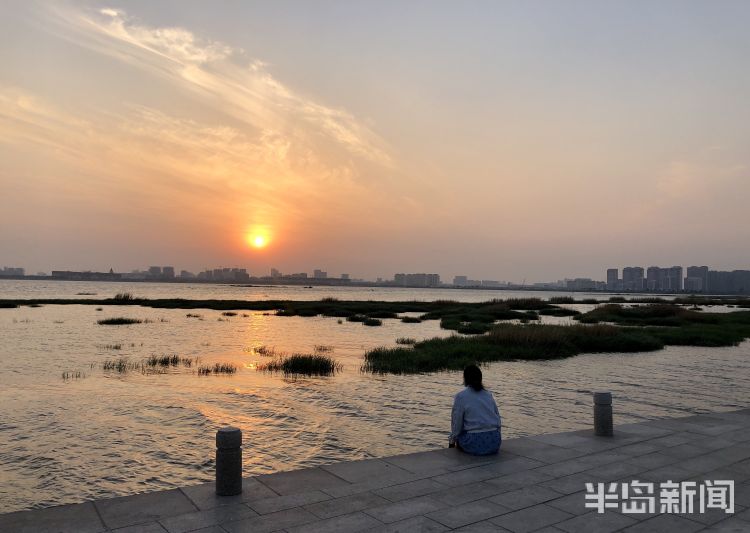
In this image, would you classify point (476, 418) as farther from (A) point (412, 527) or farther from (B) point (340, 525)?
(B) point (340, 525)

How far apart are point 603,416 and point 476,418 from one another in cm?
350

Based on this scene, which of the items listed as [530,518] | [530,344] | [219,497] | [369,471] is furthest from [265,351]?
[530,518]

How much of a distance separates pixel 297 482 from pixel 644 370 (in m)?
24.4

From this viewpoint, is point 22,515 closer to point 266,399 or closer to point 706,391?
point 266,399

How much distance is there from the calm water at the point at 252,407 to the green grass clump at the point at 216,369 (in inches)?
21.1

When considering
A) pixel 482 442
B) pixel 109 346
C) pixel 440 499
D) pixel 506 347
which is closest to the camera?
pixel 440 499

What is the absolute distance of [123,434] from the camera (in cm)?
1521

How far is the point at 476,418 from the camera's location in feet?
32.9

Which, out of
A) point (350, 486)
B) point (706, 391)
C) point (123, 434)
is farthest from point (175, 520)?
point (706, 391)

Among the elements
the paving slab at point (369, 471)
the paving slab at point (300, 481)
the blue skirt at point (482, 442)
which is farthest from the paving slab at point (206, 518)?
the blue skirt at point (482, 442)

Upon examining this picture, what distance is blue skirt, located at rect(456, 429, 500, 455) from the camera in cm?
1001

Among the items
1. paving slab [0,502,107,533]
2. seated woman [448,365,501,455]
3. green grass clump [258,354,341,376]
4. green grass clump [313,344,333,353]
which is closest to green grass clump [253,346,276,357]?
green grass clump [313,344,333,353]

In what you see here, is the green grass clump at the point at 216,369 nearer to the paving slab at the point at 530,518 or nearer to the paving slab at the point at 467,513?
the paving slab at the point at 467,513

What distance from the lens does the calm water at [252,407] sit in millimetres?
12633
